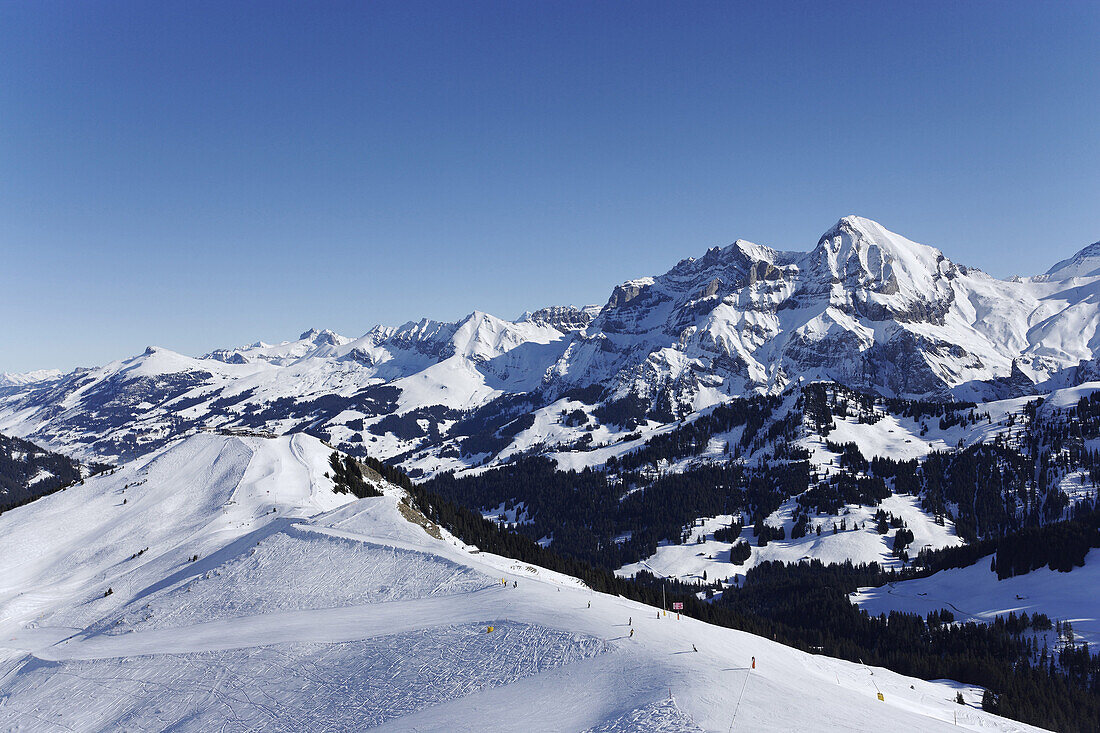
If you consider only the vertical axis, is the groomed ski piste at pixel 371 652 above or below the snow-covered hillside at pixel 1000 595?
above

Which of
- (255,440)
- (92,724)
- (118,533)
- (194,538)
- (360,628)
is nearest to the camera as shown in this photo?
(92,724)

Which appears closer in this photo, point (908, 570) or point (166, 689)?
point (166, 689)

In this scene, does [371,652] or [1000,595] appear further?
[1000,595]

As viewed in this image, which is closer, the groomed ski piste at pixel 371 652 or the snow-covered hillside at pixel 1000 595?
the groomed ski piste at pixel 371 652

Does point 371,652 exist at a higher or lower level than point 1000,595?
higher

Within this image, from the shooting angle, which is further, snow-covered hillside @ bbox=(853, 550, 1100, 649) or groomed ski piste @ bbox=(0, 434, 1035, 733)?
snow-covered hillside @ bbox=(853, 550, 1100, 649)

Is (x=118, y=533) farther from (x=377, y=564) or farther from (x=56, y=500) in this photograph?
(x=377, y=564)

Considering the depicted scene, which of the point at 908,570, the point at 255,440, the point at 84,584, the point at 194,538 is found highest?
the point at 255,440


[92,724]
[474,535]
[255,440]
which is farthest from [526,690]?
[255,440]
